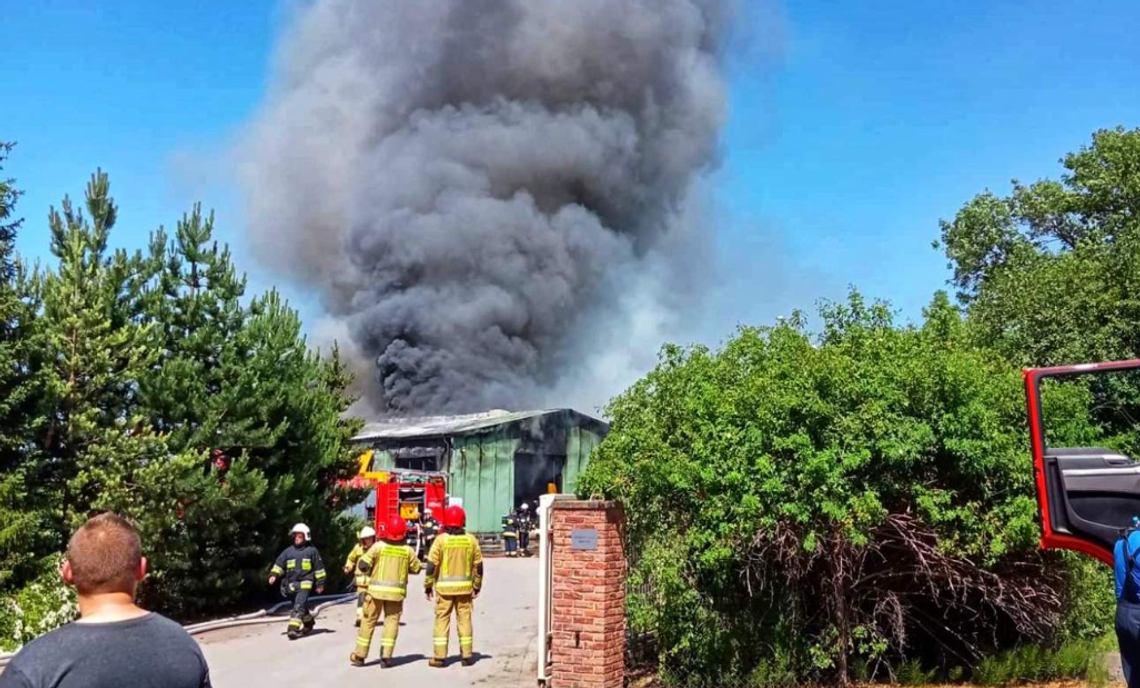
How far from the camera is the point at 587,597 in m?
7.15

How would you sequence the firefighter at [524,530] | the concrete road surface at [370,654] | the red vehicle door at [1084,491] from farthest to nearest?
the firefighter at [524,530] < the concrete road surface at [370,654] < the red vehicle door at [1084,491]

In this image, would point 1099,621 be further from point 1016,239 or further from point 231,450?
point 1016,239

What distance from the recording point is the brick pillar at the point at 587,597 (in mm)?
7090

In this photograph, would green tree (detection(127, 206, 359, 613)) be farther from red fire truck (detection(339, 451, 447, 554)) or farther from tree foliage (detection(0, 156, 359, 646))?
red fire truck (detection(339, 451, 447, 554))

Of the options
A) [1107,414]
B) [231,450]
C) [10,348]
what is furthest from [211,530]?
[1107,414]

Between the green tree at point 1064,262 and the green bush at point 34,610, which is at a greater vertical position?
the green tree at point 1064,262

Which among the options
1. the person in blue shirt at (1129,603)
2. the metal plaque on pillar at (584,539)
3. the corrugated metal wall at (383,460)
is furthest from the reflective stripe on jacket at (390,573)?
the corrugated metal wall at (383,460)

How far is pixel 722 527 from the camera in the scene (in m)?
6.67

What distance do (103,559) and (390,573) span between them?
255 inches

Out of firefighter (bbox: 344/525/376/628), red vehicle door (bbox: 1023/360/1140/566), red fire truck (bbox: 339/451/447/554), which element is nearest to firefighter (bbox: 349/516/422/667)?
firefighter (bbox: 344/525/376/628)

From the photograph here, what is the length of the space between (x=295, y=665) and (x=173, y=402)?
4201mm

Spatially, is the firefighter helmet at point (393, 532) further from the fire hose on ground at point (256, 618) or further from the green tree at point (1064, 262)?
the green tree at point (1064, 262)

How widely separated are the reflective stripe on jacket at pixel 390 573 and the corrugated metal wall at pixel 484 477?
15777 mm

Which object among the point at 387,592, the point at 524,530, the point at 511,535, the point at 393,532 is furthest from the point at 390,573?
the point at 524,530
